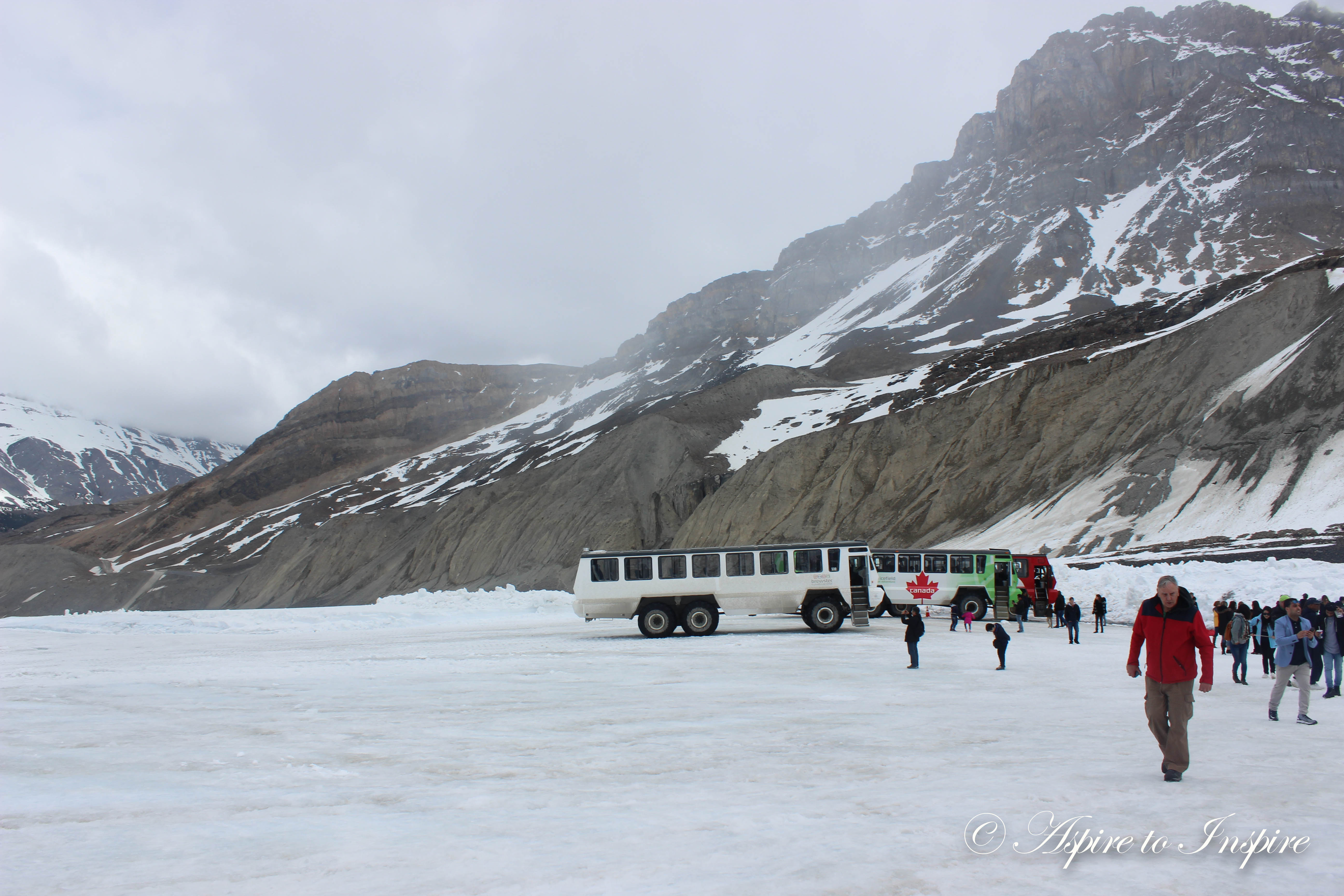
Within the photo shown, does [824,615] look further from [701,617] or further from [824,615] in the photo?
[701,617]

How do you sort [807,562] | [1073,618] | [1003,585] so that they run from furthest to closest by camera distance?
[1003,585] → [807,562] → [1073,618]

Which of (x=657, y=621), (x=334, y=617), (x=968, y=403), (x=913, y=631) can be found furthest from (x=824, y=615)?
(x=968, y=403)

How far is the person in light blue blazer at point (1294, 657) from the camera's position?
31.2ft

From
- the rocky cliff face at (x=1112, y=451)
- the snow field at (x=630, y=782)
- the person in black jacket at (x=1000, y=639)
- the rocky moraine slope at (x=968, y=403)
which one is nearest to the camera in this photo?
the snow field at (x=630, y=782)

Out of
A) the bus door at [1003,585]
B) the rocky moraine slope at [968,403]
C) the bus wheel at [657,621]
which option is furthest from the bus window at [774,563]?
the rocky moraine slope at [968,403]

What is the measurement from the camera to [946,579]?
3162 centimetres

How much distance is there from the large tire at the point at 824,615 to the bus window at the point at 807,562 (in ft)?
3.13

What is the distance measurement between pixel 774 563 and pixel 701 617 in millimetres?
2614

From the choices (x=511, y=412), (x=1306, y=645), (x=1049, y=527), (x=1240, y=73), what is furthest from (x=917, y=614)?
(x=1240, y=73)

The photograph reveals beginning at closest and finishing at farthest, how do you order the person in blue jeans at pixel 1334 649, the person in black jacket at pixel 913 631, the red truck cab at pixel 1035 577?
the person in blue jeans at pixel 1334 649 → the person in black jacket at pixel 913 631 → the red truck cab at pixel 1035 577

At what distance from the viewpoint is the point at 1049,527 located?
4831 centimetres

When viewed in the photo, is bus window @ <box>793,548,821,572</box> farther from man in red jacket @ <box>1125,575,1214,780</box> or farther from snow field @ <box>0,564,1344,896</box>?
man in red jacket @ <box>1125,575,1214,780</box>

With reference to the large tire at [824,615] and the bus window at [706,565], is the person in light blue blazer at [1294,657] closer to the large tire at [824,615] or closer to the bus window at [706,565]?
the large tire at [824,615]

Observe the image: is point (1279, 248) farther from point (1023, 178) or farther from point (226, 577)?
point (226, 577)
